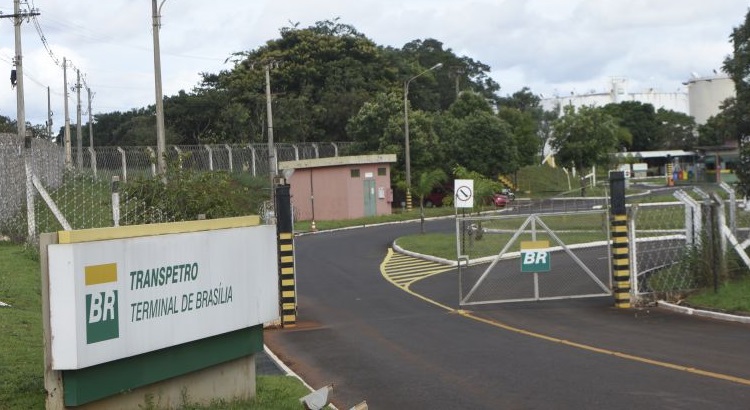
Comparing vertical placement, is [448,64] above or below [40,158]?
above

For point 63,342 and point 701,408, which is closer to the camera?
point 63,342

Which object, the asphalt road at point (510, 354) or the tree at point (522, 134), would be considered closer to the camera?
the asphalt road at point (510, 354)

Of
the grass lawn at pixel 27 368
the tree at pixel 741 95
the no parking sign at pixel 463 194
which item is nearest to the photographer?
the grass lawn at pixel 27 368

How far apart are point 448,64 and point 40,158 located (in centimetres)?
7898

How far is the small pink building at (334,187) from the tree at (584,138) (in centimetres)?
1794

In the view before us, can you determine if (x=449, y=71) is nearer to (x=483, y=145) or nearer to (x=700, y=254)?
(x=483, y=145)

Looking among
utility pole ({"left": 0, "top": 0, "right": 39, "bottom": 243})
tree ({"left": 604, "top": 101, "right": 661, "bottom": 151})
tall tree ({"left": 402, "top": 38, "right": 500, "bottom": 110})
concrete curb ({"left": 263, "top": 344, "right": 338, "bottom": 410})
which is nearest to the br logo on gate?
concrete curb ({"left": 263, "top": 344, "right": 338, "bottom": 410})

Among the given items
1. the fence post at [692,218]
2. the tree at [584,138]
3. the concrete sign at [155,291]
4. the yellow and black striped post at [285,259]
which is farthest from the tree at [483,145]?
the concrete sign at [155,291]

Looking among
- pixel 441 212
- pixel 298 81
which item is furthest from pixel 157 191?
pixel 298 81

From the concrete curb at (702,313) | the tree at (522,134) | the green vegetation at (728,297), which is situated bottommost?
the concrete curb at (702,313)

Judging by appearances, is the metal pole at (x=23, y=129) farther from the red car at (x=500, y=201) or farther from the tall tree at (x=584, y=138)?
the tall tree at (x=584, y=138)

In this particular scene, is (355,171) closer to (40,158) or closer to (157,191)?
(40,158)

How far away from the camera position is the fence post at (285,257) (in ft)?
58.1

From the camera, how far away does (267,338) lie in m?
16.3
